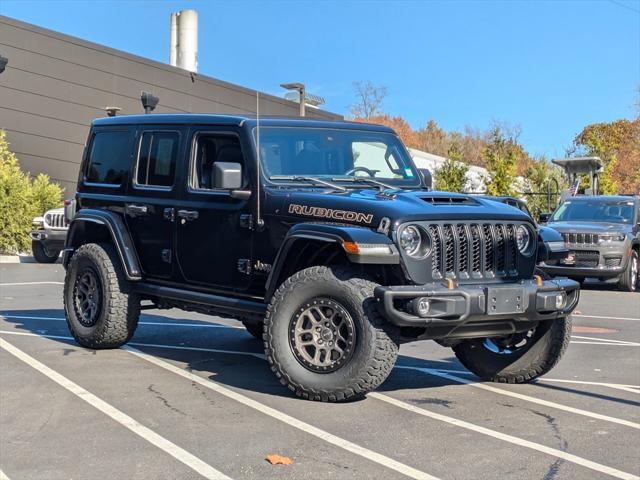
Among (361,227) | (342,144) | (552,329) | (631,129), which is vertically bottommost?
(552,329)

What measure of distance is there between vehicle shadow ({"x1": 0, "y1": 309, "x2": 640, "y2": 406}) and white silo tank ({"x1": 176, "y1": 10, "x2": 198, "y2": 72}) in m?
28.3

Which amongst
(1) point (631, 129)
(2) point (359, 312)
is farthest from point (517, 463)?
(1) point (631, 129)

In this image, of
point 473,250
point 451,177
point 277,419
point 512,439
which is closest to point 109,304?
point 277,419

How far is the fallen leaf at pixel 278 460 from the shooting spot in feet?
16.1

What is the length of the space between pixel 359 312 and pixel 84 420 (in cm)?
189

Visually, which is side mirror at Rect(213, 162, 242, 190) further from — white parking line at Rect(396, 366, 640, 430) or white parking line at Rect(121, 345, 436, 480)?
white parking line at Rect(396, 366, 640, 430)

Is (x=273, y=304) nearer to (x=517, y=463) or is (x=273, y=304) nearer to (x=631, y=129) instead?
(x=517, y=463)

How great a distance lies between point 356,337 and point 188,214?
7.19ft

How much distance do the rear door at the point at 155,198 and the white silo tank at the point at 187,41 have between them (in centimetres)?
3002

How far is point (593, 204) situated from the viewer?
18.4m

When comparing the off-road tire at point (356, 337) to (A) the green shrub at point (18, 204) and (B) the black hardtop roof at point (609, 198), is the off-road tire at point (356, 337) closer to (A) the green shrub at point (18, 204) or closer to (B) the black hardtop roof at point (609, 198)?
(B) the black hardtop roof at point (609, 198)

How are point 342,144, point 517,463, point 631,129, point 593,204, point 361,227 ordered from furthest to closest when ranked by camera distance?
point 631,129, point 593,204, point 342,144, point 361,227, point 517,463

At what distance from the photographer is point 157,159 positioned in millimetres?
8188

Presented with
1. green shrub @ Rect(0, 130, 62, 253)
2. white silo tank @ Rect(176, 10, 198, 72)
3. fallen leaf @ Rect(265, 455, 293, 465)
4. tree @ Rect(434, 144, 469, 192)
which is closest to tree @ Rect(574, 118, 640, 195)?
tree @ Rect(434, 144, 469, 192)
